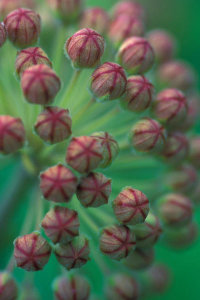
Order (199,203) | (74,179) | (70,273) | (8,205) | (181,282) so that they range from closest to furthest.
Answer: (74,179), (70,273), (8,205), (199,203), (181,282)

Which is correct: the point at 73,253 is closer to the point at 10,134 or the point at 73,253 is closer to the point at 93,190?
the point at 93,190

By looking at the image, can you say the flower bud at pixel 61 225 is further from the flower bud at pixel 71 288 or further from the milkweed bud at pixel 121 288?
the milkweed bud at pixel 121 288

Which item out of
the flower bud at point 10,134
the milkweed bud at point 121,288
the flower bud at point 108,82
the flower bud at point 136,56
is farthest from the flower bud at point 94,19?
the milkweed bud at point 121,288

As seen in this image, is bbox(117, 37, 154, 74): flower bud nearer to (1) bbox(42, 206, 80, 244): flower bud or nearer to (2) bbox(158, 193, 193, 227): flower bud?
(2) bbox(158, 193, 193, 227): flower bud

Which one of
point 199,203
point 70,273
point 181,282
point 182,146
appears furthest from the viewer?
point 181,282

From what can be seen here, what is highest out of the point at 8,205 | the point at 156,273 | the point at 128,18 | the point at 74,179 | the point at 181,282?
the point at 128,18

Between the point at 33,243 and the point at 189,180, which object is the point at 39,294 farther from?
the point at 189,180

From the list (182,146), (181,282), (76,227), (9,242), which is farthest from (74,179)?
(181,282)

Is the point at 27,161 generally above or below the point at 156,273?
above

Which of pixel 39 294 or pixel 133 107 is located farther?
pixel 39 294
